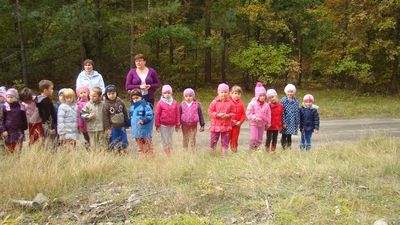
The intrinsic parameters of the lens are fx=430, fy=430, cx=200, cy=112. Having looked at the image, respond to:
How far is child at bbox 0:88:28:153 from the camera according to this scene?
24.8ft

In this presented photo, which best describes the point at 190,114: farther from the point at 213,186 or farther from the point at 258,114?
the point at 213,186

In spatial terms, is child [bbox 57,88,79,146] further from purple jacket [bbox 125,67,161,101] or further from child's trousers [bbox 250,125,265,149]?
child's trousers [bbox 250,125,265,149]

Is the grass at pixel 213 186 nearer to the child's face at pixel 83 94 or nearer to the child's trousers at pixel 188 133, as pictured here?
the child's trousers at pixel 188 133

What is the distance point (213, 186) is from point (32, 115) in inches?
162

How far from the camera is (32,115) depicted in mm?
7762

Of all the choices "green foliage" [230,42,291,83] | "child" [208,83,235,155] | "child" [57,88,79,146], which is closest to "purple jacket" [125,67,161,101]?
"child" [57,88,79,146]

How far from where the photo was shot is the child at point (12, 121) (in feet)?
24.8

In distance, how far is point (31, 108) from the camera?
25.6 ft

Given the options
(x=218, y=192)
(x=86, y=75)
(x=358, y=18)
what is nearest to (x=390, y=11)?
(x=358, y=18)

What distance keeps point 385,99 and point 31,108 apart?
18.7 m

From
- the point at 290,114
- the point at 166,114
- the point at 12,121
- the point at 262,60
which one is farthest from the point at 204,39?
the point at 12,121

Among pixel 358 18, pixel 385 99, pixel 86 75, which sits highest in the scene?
pixel 358 18

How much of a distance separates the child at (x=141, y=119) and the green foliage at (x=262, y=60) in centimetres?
1542

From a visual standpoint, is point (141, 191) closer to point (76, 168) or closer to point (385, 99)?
point (76, 168)
